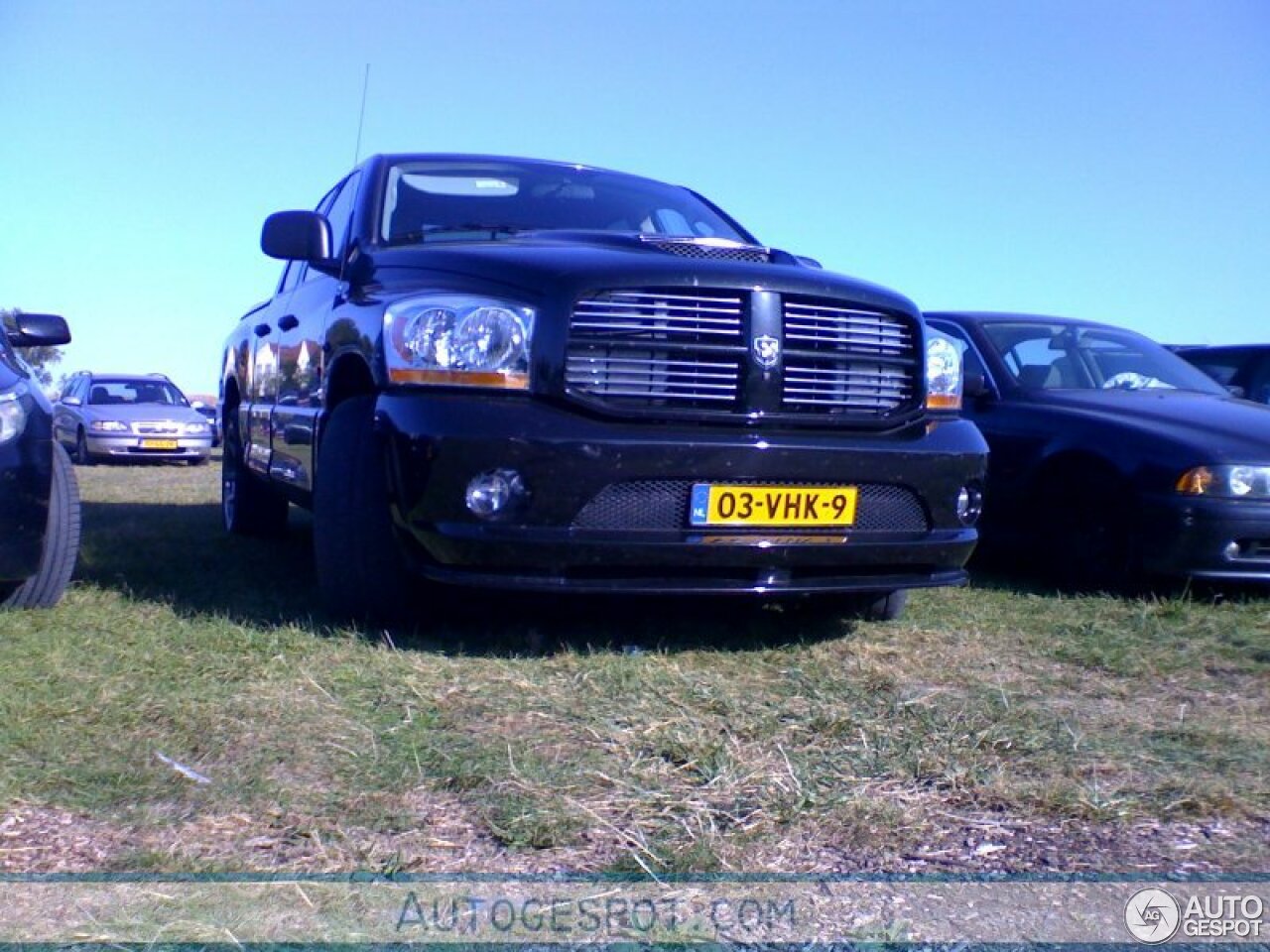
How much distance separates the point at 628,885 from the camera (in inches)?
99.3

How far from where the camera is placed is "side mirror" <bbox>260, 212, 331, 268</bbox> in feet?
17.0

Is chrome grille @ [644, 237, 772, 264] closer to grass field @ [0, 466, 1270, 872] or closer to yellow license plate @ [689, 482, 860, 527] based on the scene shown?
yellow license plate @ [689, 482, 860, 527]

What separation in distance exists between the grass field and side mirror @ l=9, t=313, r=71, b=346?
5.84 feet

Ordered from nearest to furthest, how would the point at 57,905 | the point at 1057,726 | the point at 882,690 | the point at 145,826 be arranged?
1. the point at 57,905
2. the point at 145,826
3. the point at 1057,726
4. the point at 882,690

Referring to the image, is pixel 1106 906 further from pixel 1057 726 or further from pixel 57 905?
pixel 57 905

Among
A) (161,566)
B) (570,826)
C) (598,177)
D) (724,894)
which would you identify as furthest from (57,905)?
(598,177)

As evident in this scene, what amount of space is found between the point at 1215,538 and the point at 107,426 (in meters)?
15.9

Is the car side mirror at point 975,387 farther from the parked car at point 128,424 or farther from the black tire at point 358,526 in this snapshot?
the parked car at point 128,424

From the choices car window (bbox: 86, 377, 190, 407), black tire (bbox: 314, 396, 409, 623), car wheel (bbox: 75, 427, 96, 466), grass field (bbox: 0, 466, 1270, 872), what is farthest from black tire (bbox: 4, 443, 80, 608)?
car window (bbox: 86, 377, 190, 407)

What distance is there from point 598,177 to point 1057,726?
3.29 meters

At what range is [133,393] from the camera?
64.4 ft

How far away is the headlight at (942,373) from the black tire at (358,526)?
1.84 m

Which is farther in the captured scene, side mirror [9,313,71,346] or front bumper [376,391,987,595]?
side mirror [9,313,71,346]

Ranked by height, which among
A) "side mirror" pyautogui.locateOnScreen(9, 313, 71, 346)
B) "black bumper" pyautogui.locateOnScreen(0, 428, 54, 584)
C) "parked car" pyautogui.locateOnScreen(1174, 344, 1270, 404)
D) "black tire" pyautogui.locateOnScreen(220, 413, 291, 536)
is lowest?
"black tire" pyautogui.locateOnScreen(220, 413, 291, 536)
